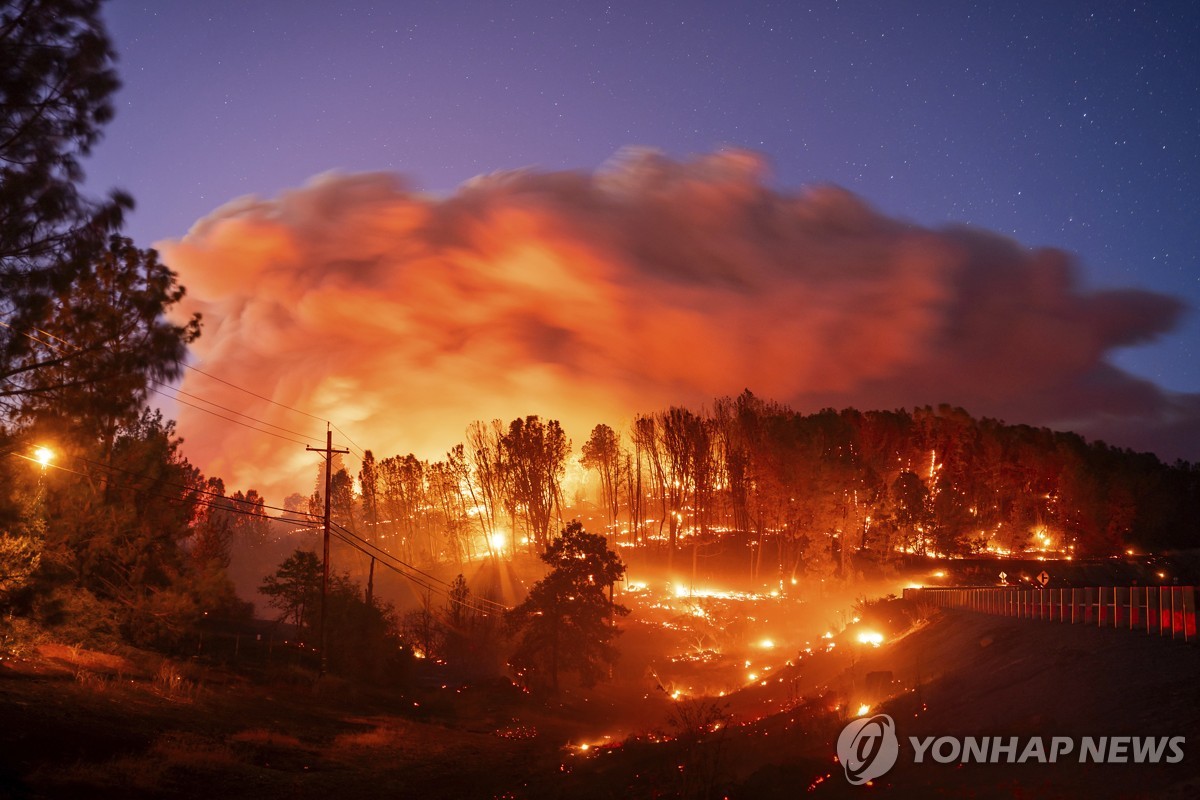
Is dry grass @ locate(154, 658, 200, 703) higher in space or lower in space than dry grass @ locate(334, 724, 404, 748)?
higher

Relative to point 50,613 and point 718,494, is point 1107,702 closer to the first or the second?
point 50,613

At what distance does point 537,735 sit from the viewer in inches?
1447

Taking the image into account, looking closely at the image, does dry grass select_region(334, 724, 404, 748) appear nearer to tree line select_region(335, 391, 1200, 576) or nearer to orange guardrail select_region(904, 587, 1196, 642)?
orange guardrail select_region(904, 587, 1196, 642)

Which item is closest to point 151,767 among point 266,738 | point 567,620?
point 266,738

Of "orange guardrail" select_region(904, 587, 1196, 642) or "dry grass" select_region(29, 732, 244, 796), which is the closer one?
"dry grass" select_region(29, 732, 244, 796)

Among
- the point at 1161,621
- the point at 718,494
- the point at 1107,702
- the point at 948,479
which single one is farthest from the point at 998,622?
the point at 948,479

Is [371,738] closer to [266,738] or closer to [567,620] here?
[266,738]

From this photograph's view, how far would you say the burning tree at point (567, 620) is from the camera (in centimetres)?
4991

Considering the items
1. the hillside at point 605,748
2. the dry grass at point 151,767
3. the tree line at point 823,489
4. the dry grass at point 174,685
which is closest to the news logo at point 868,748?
the hillside at point 605,748

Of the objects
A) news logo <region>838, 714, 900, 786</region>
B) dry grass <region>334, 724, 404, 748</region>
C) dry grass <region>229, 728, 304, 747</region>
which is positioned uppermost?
news logo <region>838, 714, 900, 786</region>

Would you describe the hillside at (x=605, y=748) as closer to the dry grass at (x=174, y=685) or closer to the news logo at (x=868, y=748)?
the dry grass at (x=174, y=685)

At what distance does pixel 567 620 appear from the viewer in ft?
168

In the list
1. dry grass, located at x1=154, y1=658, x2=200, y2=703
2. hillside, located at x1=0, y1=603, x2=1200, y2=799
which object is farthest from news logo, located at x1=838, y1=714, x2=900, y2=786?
dry grass, located at x1=154, y1=658, x2=200, y2=703

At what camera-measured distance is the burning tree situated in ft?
164
